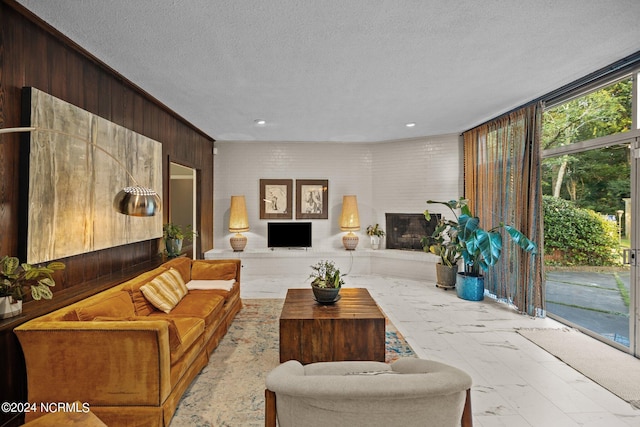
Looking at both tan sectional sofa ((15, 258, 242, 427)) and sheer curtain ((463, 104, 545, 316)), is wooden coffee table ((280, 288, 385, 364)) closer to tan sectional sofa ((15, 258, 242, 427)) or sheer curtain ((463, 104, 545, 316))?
tan sectional sofa ((15, 258, 242, 427))

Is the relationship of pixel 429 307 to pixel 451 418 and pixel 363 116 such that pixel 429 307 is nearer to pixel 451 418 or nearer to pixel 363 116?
pixel 363 116

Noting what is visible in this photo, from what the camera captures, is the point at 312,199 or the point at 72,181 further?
the point at 312,199

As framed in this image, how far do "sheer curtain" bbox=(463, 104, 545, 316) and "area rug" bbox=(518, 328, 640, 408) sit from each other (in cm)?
59

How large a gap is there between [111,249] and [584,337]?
498 cm

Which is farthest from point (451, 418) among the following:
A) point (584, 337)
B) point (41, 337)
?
point (584, 337)

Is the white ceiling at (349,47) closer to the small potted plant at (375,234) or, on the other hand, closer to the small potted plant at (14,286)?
the small potted plant at (14,286)

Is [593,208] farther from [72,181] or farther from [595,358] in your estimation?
[72,181]

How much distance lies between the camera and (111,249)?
10.1ft

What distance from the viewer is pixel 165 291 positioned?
296cm

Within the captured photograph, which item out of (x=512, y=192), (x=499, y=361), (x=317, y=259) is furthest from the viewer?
(x=317, y=259)

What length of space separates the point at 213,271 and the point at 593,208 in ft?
14.8

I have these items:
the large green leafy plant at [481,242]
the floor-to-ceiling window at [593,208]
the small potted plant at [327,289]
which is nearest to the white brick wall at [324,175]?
the large green leafy plant at [481,242]

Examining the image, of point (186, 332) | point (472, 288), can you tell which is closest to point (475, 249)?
point (472, 288)

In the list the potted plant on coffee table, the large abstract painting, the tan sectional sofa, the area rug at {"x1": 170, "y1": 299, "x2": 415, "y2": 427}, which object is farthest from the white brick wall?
the tan sectional sofa
